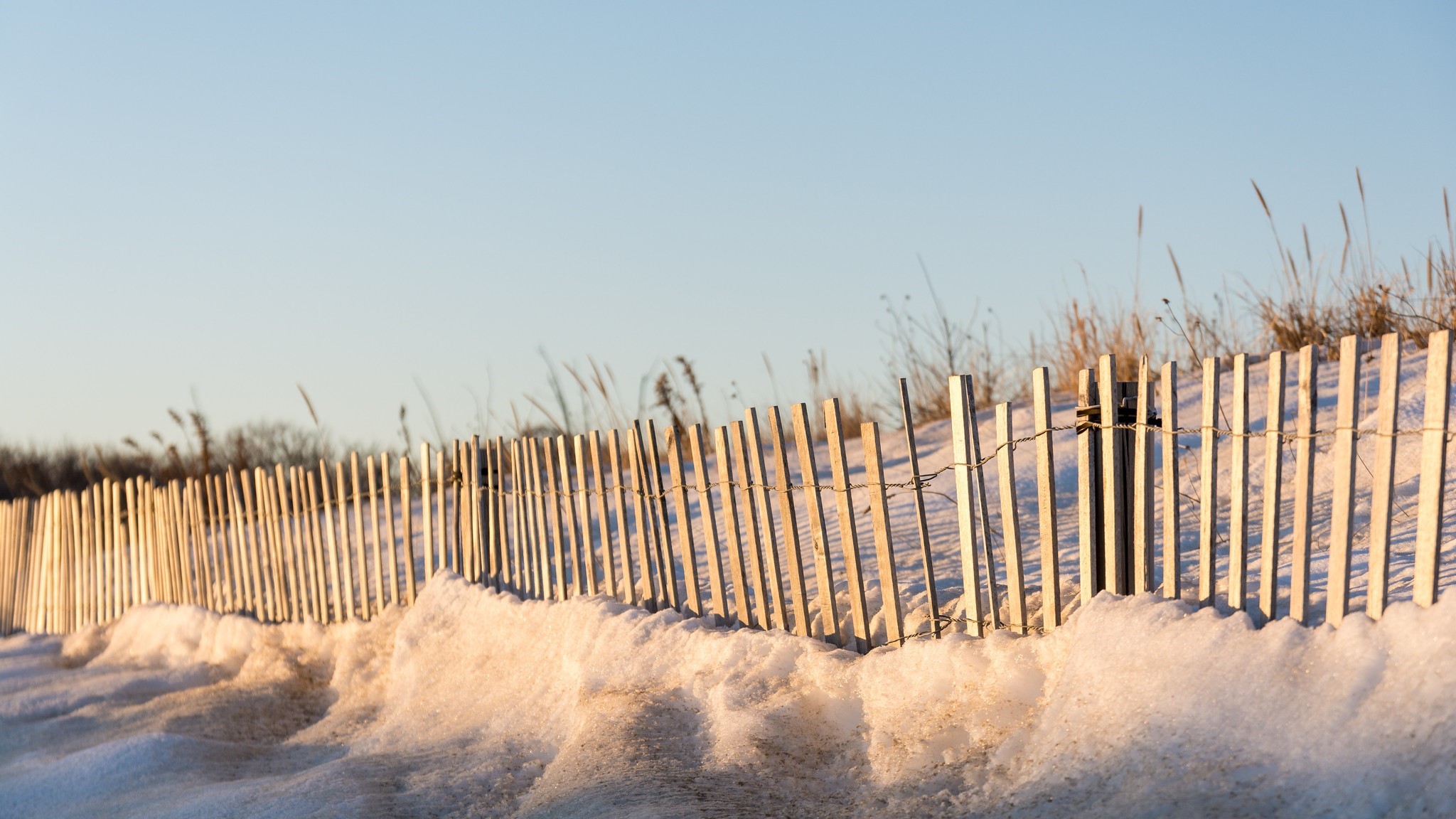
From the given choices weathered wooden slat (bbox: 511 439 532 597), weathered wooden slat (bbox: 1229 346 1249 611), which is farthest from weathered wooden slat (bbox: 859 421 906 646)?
weathered wooden slat (bbox: 511 439 532 597)

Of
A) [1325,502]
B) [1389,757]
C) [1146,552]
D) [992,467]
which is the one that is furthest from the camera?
[992,467]

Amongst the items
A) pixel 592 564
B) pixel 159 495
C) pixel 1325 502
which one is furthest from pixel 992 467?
pixel 159 495

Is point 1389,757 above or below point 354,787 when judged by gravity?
above

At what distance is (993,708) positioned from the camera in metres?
3.58

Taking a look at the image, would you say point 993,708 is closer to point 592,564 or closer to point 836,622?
point 836,622

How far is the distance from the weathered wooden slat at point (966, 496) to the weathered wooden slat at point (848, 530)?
1.36 ft

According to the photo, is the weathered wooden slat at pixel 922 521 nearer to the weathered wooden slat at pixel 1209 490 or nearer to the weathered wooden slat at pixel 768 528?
the weathered wooden slat at pixel 768 528

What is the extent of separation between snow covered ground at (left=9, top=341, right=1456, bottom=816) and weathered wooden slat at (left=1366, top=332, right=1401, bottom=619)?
91 millimetres

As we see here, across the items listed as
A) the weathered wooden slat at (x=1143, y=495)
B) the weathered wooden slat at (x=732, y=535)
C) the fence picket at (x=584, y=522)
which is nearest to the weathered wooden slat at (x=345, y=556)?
the fence picket at (x=584, y=522)

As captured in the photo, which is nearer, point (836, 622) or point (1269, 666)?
point (1269, 666)

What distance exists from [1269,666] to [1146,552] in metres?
0.57

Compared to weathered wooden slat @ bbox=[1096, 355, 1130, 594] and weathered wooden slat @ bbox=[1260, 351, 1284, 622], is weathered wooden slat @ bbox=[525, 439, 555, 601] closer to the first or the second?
weathered wooden slat @ bbox=[1096, 355, 1130, 594]

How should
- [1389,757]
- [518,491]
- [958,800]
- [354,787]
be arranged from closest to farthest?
1. [1389,757]
2. [958,800]
3. [354,787]
4. [518,491]

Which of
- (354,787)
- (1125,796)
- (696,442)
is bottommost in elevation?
(354,787)
